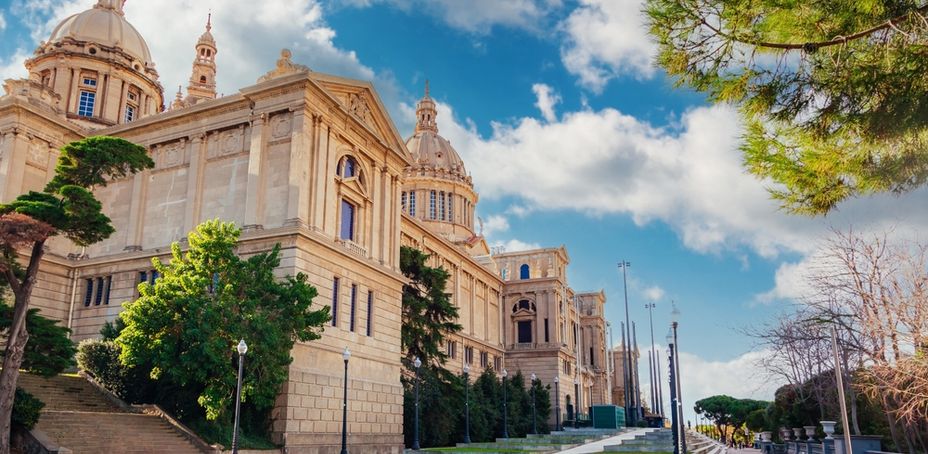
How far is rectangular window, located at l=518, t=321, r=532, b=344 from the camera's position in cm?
8162

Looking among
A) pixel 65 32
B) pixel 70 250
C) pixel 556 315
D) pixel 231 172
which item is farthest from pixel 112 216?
pixel 556 315

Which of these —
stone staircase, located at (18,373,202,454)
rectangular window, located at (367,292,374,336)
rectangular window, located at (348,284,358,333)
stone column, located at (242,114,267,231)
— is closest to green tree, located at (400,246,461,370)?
rectangular window, located at (367,292,374,336)

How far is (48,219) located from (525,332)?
64707mm

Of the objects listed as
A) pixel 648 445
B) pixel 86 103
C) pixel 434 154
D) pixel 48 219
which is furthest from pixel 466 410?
pixel 434 154

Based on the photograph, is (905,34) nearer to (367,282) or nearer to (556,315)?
(367,282)

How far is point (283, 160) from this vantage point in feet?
107

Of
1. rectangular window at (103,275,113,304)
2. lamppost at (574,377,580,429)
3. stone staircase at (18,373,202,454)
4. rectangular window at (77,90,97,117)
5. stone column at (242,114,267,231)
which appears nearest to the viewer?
stone staircase at (18,373,202,454)

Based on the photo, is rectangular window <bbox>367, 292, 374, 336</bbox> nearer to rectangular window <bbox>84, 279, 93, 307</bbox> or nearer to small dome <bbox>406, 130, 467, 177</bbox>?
rectangular window <bbox>84, 279, 93, 307</bbox>

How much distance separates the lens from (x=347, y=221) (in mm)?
36406

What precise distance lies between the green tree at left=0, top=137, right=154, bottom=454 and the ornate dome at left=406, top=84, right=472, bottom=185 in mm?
66868

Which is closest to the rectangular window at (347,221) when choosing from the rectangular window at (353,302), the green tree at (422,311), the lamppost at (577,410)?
the rectangular window at (353,302)

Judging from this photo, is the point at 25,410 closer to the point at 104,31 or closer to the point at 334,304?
the point at 334,304

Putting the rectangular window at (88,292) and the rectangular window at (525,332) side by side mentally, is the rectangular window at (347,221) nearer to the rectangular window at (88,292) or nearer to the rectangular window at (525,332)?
the rectangular window at (88,292)

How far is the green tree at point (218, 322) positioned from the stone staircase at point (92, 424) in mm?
1585
